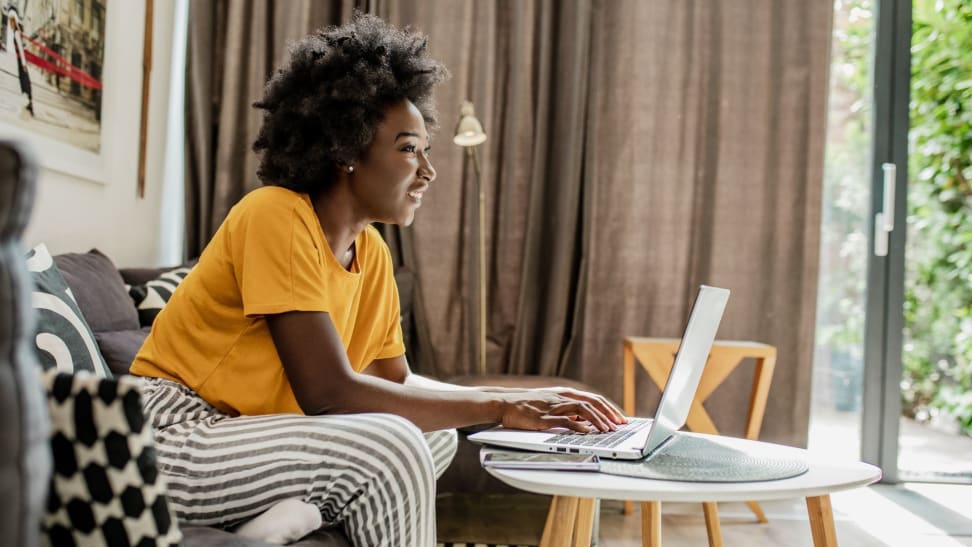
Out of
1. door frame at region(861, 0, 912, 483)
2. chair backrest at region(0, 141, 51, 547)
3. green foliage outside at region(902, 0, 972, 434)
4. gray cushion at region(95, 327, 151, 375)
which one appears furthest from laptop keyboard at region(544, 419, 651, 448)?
green foliage outside at region(902, 0, 972, 434)

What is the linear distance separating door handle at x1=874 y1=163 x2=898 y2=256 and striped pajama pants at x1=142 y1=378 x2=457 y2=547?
7.93 feet

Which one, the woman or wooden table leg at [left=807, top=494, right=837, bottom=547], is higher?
the woman

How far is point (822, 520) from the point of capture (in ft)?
3.92

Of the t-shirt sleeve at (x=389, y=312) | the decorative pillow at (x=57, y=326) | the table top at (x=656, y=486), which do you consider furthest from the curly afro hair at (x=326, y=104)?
the table top at (x=656, y=486)

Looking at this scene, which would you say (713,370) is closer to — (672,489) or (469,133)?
(469,133)

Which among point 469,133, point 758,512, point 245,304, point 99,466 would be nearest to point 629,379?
point 758,512

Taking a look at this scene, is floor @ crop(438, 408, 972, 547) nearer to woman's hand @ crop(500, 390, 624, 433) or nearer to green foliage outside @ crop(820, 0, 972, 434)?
green foliage outside @ crop(820, 0, 972, 434)

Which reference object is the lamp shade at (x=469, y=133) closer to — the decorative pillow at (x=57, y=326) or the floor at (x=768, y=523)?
the floor at (x=768, y=523)

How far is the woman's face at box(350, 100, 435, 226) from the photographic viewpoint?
146 centimetres

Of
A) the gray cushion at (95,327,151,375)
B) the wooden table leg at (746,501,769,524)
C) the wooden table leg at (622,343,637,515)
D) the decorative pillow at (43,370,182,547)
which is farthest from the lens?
the wooden table leg at (622,343,637,515)

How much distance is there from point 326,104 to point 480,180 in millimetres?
1355

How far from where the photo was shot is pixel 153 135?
8.66ft

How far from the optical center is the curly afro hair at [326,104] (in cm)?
142

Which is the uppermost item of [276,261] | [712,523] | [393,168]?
[393,168]
